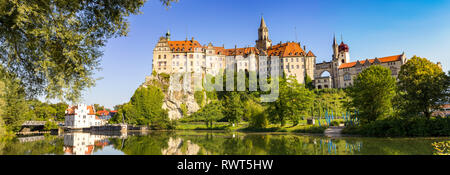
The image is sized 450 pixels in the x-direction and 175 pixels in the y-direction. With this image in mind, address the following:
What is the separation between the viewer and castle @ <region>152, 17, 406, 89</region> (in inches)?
3204

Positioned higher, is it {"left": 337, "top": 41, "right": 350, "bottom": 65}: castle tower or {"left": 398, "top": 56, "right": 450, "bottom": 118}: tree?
{"left": 337, "top": 41, "right": 350, "bottom": 65}: castle tower

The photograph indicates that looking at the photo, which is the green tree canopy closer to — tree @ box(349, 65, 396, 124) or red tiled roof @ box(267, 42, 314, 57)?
tree @ box(349, 65, 396, 124)

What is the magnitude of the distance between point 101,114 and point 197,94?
65.0 m

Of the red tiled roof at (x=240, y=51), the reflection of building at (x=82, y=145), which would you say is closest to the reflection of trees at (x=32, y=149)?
the reflection of building at (x=82, y=145)

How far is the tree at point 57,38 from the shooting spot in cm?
902

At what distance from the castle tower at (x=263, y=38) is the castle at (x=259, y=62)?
13.6 feet

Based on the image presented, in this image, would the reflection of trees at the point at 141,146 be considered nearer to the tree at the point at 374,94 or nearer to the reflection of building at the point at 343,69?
the tree at the point at 374,94

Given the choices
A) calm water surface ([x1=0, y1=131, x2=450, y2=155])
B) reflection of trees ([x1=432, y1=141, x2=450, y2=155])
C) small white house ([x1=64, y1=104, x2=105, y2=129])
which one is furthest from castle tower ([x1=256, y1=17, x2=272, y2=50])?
reflection of trees ([x1=432, y1=141, x2=450, y2=155])

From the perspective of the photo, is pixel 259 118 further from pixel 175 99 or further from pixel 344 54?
pixel 344 54

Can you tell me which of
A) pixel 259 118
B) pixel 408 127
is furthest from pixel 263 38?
pixel 408 127

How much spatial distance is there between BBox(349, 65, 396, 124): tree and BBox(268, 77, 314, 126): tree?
786 centimetres
